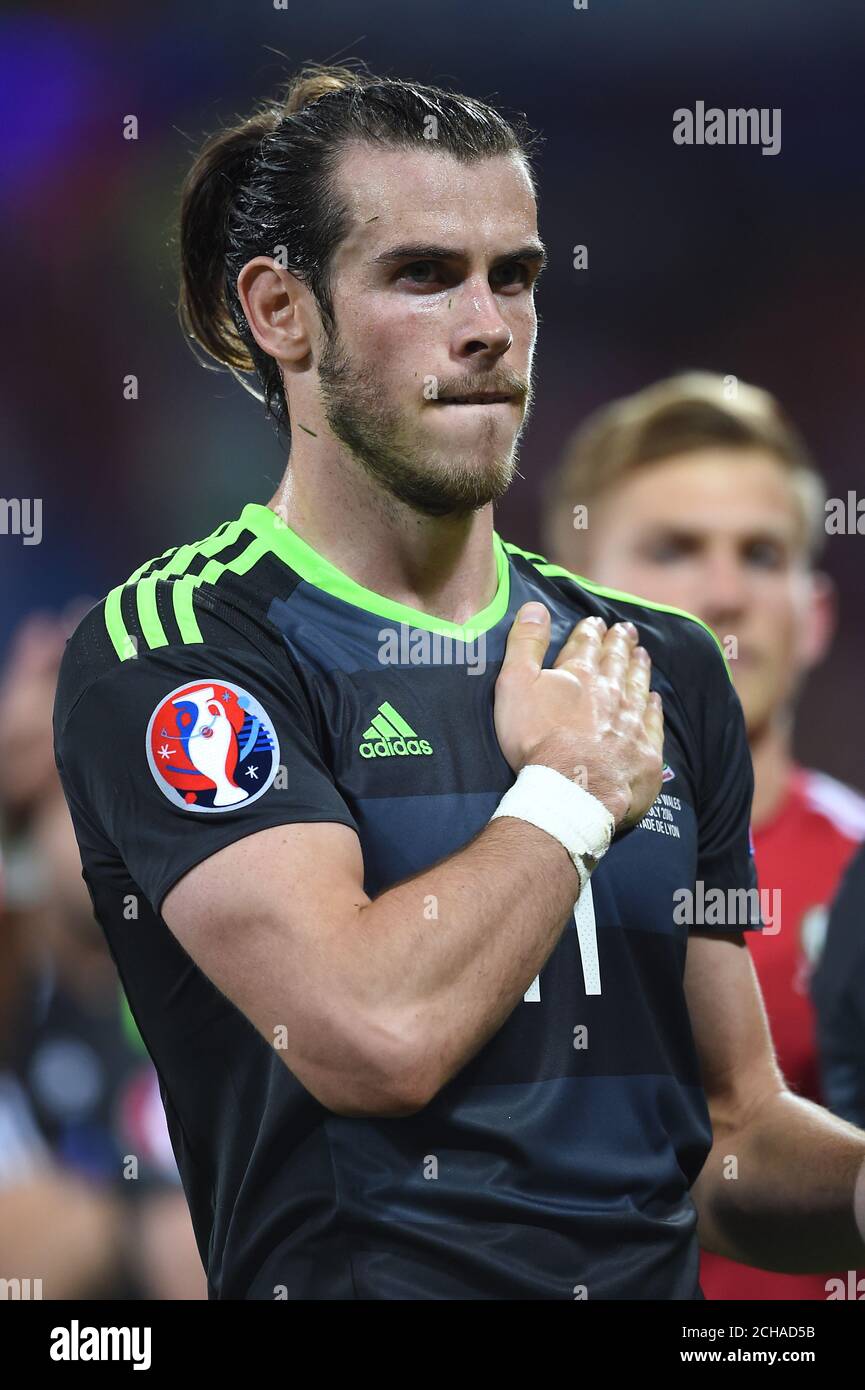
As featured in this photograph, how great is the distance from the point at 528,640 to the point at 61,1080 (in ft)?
7.91

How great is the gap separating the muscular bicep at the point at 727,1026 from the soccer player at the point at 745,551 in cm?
184

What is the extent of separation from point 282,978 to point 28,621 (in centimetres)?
272

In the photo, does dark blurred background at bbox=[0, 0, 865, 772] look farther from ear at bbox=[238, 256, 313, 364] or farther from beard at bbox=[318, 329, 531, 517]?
beard at bbox=[318, 329, 531, 517]

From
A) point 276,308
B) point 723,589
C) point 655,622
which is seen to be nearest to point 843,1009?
point 723,589

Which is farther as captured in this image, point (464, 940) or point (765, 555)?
point (765, 555)

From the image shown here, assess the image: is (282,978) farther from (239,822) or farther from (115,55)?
(115,55)

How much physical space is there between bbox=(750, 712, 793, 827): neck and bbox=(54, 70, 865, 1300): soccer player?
1973 mm

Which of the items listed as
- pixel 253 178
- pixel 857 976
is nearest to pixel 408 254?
pixel 253 178

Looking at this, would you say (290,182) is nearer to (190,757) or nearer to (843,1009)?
(190,757)

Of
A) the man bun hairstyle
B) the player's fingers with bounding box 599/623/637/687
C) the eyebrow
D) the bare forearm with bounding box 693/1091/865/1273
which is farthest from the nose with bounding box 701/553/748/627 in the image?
the eyebrow

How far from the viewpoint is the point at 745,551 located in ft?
13.4

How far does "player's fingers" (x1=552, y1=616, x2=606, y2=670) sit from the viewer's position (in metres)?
2.00

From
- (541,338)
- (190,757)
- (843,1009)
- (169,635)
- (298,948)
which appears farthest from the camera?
(541,338)

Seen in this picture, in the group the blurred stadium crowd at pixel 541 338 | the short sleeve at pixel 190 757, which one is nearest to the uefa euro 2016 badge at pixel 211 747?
the short sleeve at pixel 190 757
